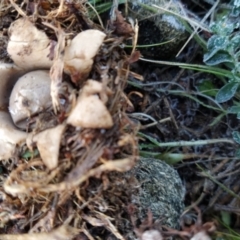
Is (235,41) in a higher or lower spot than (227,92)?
higher

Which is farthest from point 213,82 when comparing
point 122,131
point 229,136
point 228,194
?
point 122,131

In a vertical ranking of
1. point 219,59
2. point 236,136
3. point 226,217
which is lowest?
point 226,217

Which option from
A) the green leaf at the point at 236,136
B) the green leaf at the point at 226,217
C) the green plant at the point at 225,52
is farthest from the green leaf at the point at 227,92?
the green leaf at the point at 226,217

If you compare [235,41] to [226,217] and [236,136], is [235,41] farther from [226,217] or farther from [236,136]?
[226,217]

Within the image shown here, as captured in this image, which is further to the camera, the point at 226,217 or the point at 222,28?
the point at 226,217

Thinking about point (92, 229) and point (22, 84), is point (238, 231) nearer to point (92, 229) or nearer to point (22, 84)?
point (92, 229)

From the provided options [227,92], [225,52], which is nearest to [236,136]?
[227,92]
